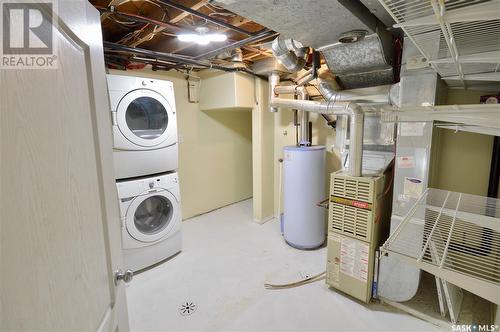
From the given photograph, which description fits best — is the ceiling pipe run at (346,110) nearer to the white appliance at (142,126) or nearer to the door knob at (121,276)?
the white appliance at (142,126)

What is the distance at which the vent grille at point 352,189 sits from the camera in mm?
1721

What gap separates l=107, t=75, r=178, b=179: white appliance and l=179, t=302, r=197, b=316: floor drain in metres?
1.16

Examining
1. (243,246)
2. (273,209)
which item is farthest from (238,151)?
(243,246)

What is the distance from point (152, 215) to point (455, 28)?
2.58 metres

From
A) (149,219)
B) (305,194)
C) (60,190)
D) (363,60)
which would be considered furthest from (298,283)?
(60,190)

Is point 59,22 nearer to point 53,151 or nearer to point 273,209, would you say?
point 53,151

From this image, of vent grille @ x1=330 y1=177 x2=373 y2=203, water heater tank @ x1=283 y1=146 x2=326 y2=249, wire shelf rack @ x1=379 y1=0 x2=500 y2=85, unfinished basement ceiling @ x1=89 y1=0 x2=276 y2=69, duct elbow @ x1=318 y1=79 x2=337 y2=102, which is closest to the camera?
wire shelf rack @ x1=379 y1=0 x2=500 y2=85

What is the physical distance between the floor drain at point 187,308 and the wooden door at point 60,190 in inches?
41.4

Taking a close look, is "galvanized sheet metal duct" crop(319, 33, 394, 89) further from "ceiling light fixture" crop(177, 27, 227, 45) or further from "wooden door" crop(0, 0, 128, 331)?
"wooden door" crop(0, 0, 128, 331)

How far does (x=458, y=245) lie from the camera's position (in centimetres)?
90

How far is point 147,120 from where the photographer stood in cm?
242

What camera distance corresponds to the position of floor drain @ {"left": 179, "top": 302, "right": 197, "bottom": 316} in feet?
5.78

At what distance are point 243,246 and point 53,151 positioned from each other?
2.39m

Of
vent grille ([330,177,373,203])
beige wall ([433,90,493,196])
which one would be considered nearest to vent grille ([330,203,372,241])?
vent grille ([330,177,373,203])
